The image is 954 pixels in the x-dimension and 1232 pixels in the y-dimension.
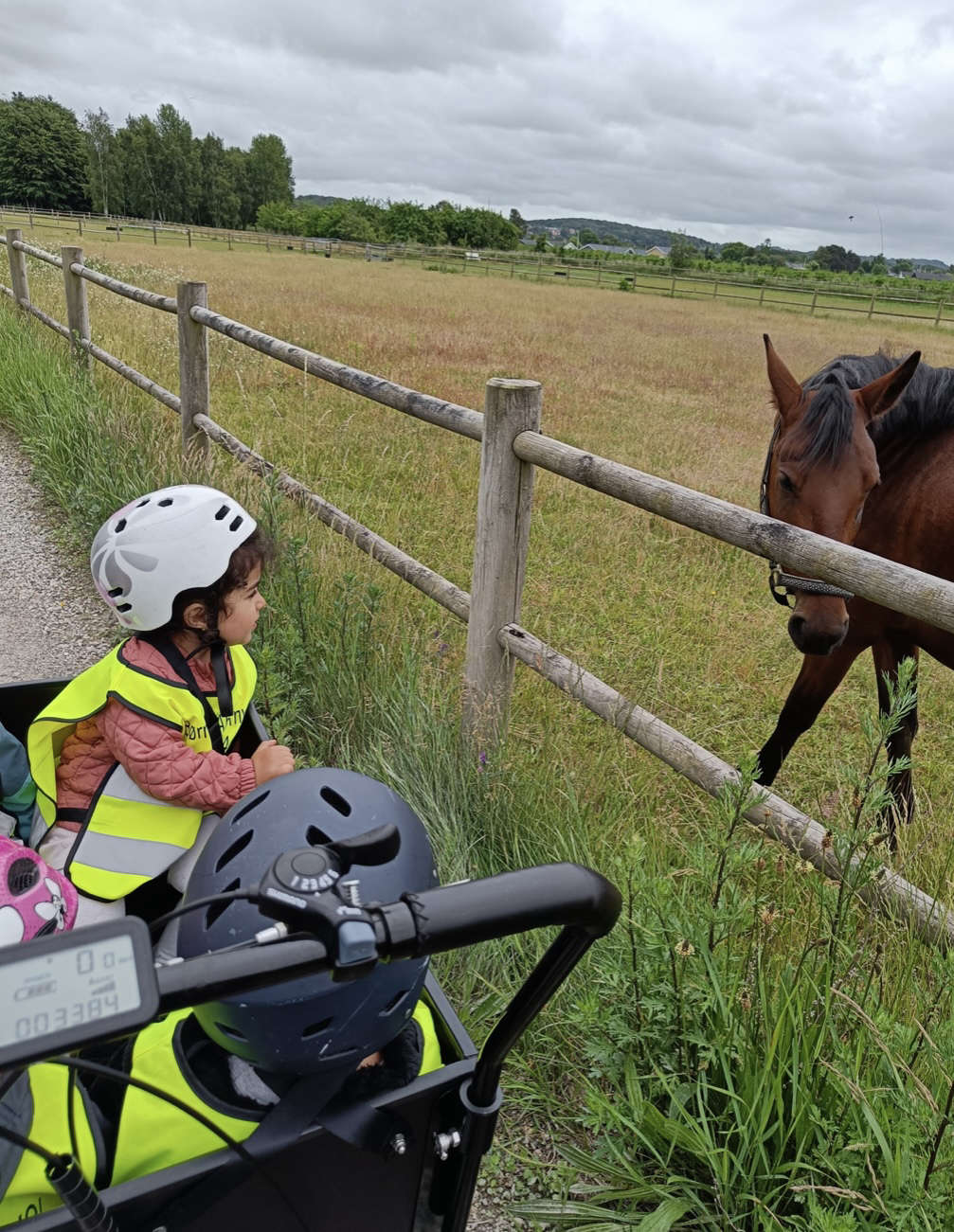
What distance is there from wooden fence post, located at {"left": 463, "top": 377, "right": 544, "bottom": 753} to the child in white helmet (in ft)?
2.91

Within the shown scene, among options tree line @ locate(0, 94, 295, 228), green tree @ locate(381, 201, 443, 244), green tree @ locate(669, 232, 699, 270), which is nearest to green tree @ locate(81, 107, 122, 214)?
tree line @ locate(0, 94, 295, 228)

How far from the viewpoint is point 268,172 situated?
106938mm

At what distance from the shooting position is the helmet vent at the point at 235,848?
1199 mm

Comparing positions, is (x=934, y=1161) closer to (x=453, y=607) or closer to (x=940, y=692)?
(x=453, y=607)

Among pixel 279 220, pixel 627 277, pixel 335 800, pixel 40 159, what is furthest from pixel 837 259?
pixel 40 159

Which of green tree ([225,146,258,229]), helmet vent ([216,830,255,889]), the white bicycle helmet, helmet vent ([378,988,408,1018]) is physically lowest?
helmet vent ([378,988,408,1018])

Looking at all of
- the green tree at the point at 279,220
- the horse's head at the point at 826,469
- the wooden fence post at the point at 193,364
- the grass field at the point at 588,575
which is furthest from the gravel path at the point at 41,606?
the green tree at the point at 279,220

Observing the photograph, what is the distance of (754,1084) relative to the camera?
1.63m

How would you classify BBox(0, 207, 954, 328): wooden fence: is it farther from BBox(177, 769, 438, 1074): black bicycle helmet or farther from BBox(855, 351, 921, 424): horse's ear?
BBox(177, 769, 438, 1074): black bicycle helmet

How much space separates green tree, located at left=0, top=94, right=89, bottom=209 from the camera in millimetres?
92438

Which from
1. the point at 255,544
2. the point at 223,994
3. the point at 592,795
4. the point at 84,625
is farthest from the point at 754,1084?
the point at 84,625

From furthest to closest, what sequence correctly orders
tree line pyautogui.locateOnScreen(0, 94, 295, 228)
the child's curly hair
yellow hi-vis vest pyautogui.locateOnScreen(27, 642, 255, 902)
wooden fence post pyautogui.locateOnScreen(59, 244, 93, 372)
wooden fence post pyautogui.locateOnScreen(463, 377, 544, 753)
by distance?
tree line pyautogui.locateOnScreen(0, 94, 295, 228), wooden fence post pyautogui.locateOnScreen(59, 244, 93, 372), wooden fence post pyautogui.locateOnScreen(463, 377, 544, 753), the child's curly hair, yellow hi-vis vest pyautogui.locateOnScreen(27, 642, 255, 902)

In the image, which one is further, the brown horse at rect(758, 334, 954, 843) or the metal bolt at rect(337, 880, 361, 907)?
the brown horse at rect(758, 334, 954, 843)

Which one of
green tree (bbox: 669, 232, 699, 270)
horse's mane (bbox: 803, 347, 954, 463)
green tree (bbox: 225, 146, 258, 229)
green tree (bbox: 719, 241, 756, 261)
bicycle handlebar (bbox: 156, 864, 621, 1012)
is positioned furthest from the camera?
green tree (bbox: 225, 146, 258, 229)
